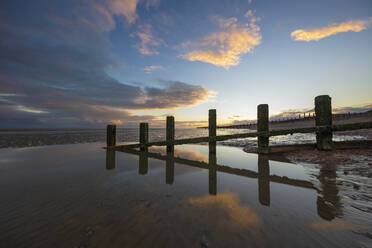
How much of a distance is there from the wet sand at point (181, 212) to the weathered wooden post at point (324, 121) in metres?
1.83

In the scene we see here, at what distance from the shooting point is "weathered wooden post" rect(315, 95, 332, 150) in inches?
199

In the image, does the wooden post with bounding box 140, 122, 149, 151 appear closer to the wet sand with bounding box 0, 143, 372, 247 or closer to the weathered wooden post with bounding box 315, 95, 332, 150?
the wet sand with bounding box 0, 143, 372, 247

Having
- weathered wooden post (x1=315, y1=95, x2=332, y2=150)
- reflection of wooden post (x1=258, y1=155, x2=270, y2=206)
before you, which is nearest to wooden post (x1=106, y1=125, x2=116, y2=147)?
reflection of wooden post (x1=258, y1=155, x2=270, y2=206)

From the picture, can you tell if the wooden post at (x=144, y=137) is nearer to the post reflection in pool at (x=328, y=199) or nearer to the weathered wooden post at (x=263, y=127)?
the weathered wooden post at (x=263, y=127)

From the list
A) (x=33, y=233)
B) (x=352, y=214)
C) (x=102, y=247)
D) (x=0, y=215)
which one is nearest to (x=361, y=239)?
(x=352, y=214)

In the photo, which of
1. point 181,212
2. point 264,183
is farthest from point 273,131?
point 181,212

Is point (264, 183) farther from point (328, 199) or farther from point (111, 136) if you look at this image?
point (111, 136)

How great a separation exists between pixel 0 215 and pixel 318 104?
27.1 feet

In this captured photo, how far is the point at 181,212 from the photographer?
81.8 inches

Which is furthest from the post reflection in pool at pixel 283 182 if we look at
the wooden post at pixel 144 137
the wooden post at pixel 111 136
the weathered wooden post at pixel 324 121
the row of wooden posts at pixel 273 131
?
the wooden post at pixel 111 136

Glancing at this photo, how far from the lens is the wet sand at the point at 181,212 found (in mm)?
1549

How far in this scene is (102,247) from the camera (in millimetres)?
1470

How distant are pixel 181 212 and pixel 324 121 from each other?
5.93m

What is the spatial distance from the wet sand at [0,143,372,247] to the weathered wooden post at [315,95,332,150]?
1832mm
